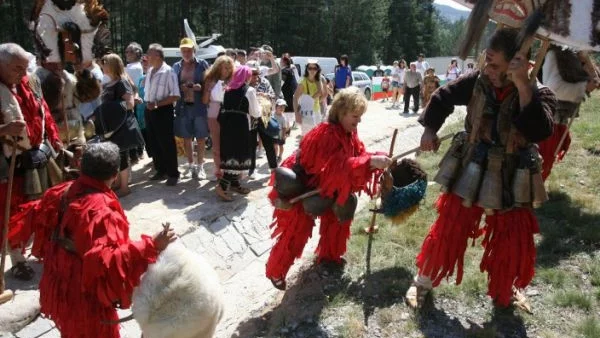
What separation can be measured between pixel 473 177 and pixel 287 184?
1.36m

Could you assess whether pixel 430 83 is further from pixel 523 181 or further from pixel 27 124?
pixel 27 124

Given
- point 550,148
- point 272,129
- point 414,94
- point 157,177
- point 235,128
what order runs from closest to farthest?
point 550,148 < point 235,128 < point 157,177 < point 272,129 < point 414,94

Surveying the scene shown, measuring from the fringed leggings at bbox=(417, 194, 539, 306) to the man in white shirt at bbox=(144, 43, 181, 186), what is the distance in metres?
4.17

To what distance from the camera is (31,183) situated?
4172mm

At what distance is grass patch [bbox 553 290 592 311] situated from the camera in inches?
153

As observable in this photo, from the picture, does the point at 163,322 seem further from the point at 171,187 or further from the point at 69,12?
the point at 171,187

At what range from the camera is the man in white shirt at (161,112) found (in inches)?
266

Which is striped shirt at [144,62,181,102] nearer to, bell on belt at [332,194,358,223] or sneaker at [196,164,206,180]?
sneaker at [196,164,206,180]

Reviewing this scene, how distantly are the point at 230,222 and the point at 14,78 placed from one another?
283cm

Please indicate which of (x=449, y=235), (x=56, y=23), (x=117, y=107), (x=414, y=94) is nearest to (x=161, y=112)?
(x=117, y=107)

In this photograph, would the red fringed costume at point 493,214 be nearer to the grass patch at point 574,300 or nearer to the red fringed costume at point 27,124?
the grass patch at point 574,300

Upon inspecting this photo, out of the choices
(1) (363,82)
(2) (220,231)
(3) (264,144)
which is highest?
(3) (264,144)

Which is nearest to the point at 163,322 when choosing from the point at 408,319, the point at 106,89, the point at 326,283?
the point at 408,319

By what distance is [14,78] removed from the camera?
13.0ft
